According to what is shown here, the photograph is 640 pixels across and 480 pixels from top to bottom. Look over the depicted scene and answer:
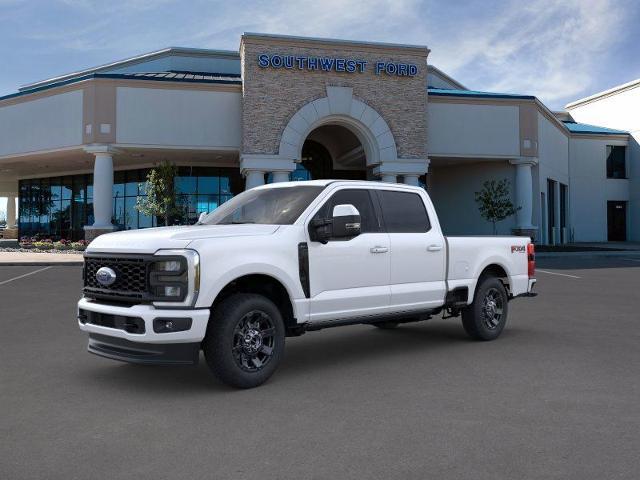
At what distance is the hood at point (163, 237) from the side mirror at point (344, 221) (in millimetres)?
612

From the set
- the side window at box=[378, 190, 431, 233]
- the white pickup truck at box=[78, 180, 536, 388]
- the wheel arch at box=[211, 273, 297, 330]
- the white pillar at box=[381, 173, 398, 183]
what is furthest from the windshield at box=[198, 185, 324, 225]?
the white pillar at box=[381, 173, 398, 183]

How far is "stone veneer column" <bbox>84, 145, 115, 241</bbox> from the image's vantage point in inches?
1173

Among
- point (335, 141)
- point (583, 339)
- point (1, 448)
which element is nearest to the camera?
point (1, 448)

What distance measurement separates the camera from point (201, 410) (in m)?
5.18

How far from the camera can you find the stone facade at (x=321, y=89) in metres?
28.8

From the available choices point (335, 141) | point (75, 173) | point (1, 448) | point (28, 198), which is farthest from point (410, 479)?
point (28, 198)

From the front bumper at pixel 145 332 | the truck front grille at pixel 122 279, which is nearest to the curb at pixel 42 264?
the truck front grille at pixel 122 279

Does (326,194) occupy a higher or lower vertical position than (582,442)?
higher

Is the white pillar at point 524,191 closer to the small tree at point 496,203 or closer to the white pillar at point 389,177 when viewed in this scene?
the small tree at point 496,203

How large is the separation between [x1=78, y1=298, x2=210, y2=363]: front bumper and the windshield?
161 centimetres

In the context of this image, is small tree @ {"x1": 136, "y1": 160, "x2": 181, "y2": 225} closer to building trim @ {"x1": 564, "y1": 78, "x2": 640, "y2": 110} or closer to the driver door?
the driver door

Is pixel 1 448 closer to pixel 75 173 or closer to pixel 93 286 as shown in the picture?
pixel 93 286

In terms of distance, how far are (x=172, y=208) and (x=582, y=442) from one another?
28782mm

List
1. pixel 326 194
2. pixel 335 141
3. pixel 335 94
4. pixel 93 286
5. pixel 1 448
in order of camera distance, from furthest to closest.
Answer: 1. pixel 335 141
2. pixel 335 94
3. pixel 326 194
4. pixel 93 286
5. pixel 1 448
